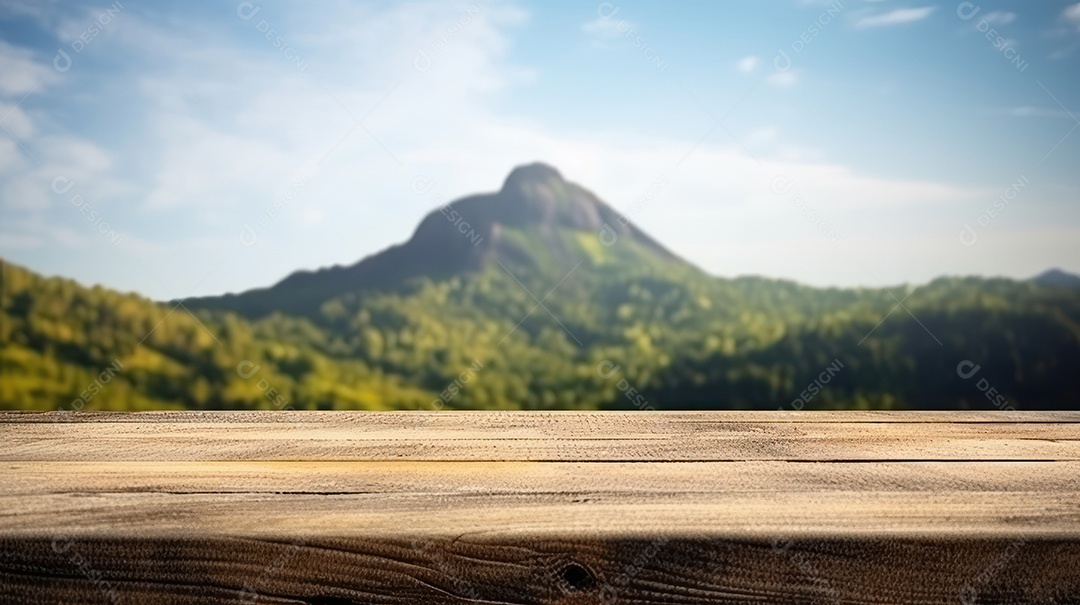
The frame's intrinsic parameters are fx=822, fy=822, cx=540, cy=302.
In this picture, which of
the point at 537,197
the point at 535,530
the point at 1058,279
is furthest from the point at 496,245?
the point at 535,530

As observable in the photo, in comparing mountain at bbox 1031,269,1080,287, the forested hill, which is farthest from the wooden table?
mountain at bbox 1031,269,1080,287

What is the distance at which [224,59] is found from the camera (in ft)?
7.57

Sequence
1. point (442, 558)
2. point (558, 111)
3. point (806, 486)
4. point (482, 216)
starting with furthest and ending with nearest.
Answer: point (482, 216) → point (558, 111) → point (806, 486) → point (442, 558)

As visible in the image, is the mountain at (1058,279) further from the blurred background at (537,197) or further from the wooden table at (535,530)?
the wooden table at (535,530)

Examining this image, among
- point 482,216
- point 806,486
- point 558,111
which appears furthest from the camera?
point 482,216

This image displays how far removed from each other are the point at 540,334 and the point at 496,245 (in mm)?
315

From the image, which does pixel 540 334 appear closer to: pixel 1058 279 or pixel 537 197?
pixel 537 197

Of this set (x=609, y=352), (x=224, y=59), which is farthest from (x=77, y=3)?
(x=609, y=352)

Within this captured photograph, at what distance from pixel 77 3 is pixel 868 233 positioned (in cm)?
232

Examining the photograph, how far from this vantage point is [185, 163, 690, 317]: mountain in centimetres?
231

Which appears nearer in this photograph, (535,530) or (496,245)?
(535,530)

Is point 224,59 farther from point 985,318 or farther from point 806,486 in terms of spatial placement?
point 985,318

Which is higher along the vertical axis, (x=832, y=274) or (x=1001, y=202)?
(x=1001, y=202)

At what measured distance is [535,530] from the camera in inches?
19.9
